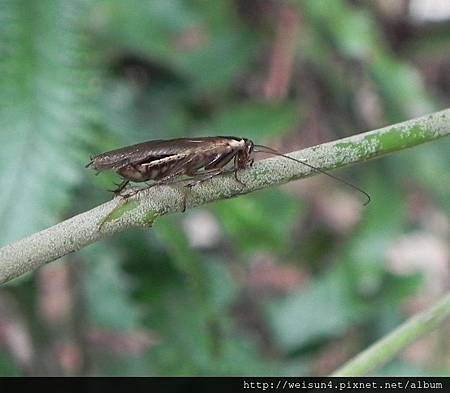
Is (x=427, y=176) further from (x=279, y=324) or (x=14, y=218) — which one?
(x=14, y=218)

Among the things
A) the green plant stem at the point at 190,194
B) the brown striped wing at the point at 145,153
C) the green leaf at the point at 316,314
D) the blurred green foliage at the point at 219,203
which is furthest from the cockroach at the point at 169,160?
the green leaf at the point at 316,314

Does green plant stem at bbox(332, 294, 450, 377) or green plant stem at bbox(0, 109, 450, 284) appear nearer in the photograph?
green plant stem at bbox(0, 109, 450, 284)

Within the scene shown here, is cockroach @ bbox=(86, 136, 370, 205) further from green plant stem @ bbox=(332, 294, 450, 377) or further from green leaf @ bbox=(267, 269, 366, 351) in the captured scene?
green leaf @ bbox=(267, 269, 366, 351)

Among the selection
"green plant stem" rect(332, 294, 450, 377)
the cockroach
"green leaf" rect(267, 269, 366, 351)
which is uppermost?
"green leaf" rect(267, 269, 366, 351)

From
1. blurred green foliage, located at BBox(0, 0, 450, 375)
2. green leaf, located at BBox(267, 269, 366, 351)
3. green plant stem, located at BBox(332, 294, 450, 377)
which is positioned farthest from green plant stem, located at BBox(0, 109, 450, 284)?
green leaf, located at BBox(267, 269, 366, 351)

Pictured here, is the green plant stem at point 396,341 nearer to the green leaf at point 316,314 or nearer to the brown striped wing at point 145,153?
the brown striped wing at point 145,153

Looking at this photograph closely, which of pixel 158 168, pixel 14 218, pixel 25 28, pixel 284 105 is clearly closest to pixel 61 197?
pixel 14 218
